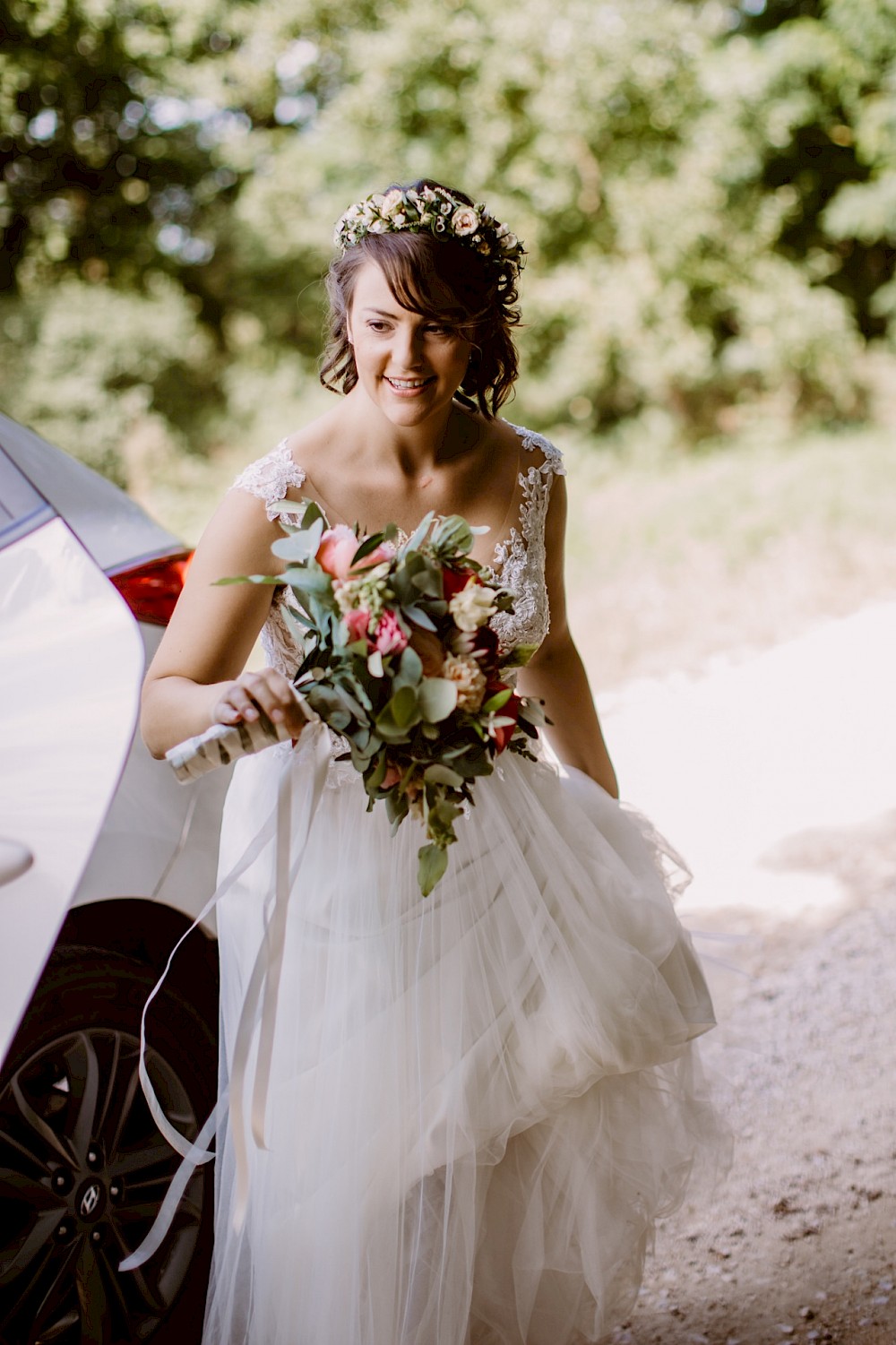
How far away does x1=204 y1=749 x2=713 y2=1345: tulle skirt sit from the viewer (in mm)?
2010

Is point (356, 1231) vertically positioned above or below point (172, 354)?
below

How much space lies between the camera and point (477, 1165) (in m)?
2.10

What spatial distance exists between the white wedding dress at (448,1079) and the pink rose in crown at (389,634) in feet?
1.11

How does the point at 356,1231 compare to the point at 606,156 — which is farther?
the point at 606,156

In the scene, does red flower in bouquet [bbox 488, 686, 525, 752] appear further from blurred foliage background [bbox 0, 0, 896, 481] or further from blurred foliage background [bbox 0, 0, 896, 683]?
blurred foliage background [bbox 0, 0, 896, 481]

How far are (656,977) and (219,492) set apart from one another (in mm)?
13421

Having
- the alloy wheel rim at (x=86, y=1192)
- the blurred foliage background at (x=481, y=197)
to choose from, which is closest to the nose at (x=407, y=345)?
the alloy wheel rim at (x=86, y=1192)

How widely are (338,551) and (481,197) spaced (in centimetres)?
1437

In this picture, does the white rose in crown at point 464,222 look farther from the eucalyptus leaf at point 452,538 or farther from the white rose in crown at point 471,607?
the white rose in crown at point 471,607

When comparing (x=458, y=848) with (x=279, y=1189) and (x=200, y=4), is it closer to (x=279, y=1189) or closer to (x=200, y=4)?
(x=279, y=1189)

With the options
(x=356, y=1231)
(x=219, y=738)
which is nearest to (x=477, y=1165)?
(x=356, y=1231)

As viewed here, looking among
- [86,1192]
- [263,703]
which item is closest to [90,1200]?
[86,1192]

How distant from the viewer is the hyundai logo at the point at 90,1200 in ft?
6.89

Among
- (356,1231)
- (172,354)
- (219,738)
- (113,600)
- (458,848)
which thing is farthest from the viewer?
(172,354)
